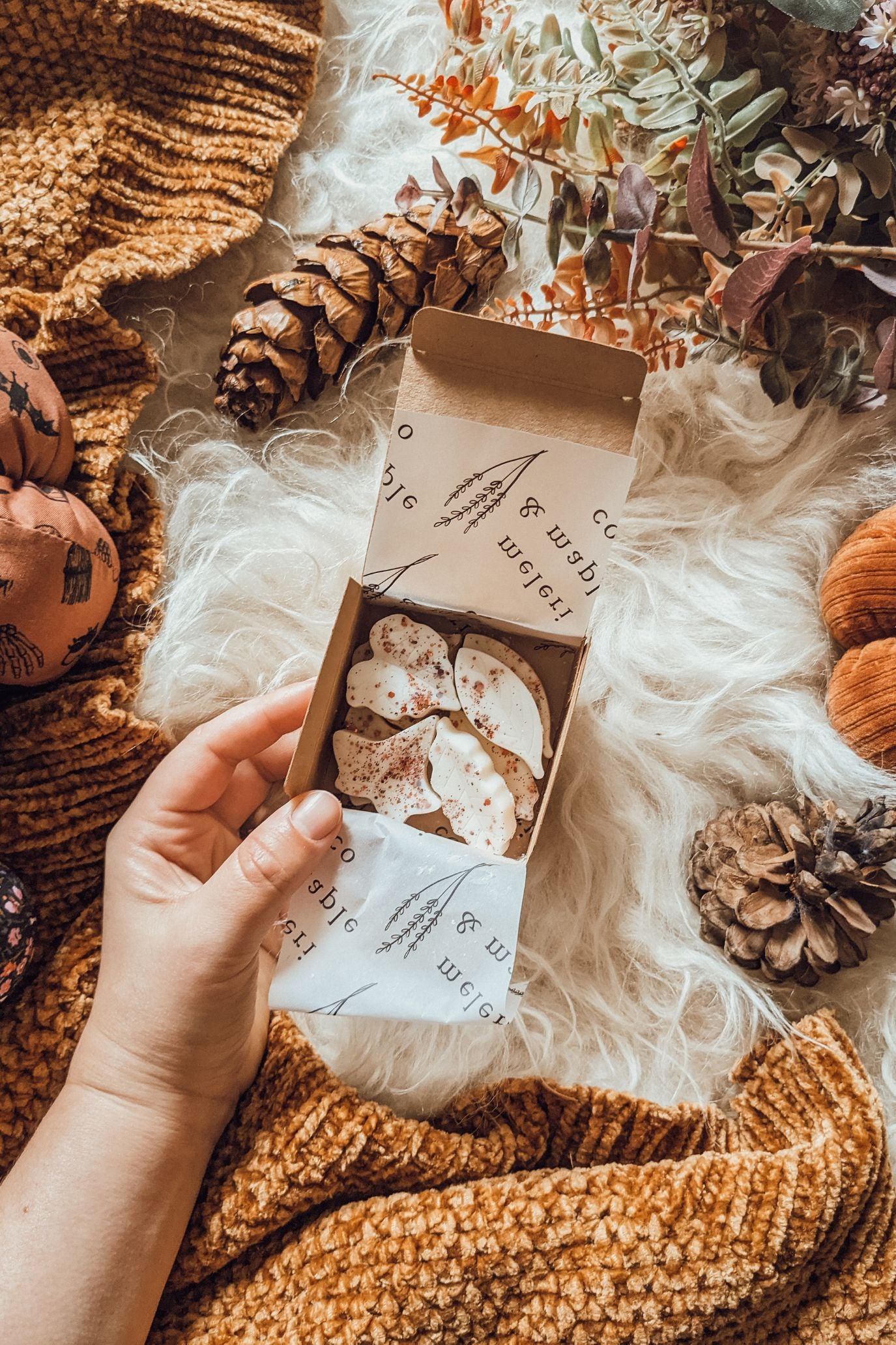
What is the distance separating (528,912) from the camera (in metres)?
0.74

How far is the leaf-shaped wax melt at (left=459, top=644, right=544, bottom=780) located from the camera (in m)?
0.61

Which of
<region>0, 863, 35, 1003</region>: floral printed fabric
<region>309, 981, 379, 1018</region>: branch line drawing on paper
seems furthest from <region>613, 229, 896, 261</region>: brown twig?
<region>0, 863, 35, 1003</region>: floral printed fabric

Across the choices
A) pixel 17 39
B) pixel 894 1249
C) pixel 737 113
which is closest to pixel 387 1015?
pixel 894 1249

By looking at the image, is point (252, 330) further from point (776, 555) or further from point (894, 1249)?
point (894, 1249)

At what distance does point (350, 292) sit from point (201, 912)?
1.56ft

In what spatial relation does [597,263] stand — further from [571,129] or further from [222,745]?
[222,745]

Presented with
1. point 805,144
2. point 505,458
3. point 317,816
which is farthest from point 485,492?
→ point 805,144

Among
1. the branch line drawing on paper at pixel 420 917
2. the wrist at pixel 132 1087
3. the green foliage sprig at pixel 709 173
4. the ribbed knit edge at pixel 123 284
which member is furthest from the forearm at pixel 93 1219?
the green foliage sprig at pixel 709 173

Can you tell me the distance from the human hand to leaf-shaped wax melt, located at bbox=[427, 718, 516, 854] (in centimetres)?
8

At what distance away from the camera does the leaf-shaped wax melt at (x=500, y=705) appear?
0.61 m

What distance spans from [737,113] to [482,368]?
0.26 meters

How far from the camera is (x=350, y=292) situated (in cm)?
70

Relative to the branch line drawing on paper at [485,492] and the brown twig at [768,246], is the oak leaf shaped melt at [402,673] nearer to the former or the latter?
the branch line drawing on paper at [485,492]

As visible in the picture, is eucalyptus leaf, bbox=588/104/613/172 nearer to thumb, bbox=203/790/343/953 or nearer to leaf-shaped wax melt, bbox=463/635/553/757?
leaf-shaped wax melt, bbox=463/635/553/757
